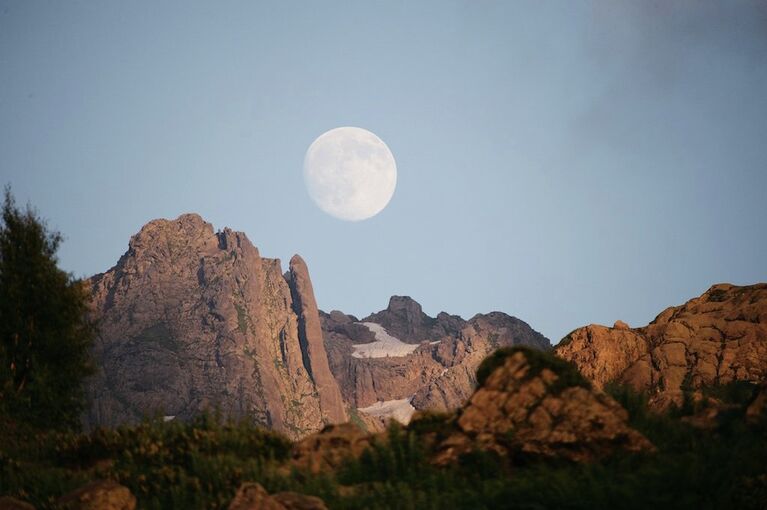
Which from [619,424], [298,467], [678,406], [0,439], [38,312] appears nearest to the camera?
[619,424]

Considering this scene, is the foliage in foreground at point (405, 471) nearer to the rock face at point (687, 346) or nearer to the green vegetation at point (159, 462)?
the green vegetation at point (159, 462)

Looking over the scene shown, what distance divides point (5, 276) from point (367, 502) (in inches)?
888

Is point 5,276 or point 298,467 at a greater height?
point 5,276

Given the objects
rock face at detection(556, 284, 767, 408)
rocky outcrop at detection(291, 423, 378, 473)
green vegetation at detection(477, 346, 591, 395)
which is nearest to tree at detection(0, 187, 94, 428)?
rocky outcrop at detection(291, 423, 378, 473)

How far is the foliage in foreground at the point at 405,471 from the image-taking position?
12.2m

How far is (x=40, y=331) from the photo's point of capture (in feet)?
95.8

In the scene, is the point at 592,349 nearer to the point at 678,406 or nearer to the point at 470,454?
the point at 678,406

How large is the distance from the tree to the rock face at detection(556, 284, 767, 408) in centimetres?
2878

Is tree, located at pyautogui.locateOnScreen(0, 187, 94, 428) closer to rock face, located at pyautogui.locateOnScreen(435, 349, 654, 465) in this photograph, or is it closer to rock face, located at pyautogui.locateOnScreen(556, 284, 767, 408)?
rock face, located at pyautogui.locateOnScreen(435, 349, 654, 465)

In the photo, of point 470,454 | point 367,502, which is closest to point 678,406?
point 470,454

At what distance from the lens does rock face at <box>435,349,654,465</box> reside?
14.5 metres

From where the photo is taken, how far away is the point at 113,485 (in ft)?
48.5

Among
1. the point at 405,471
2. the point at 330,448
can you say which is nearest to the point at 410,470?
the point at 405,471

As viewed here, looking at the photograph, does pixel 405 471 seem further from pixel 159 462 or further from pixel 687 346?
pixel 687 346
